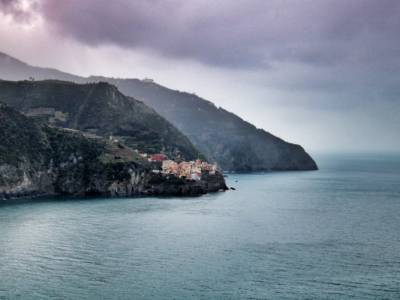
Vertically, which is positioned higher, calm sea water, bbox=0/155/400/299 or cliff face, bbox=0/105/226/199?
cliff face, bbox=0/105/226/199

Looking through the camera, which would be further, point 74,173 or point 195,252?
point 74,173

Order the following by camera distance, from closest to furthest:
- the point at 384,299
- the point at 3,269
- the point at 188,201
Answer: the point at 384,299
the point at 3,269
the point at 188,201

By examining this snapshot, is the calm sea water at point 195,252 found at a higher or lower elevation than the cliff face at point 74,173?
lower

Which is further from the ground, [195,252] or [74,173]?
[74,173]

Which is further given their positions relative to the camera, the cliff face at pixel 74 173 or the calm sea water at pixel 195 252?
the cliff face at pixel 74 173

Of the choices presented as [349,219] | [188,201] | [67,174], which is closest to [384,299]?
[349,219]

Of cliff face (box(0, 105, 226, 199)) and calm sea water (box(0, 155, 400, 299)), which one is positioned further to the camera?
cliff face (box(0, 105, 226, 199))

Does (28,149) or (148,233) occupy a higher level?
(28,149)

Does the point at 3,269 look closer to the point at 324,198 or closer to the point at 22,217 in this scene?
the point at 22,217
